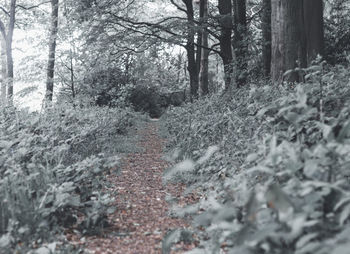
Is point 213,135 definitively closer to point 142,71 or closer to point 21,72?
point 142,71

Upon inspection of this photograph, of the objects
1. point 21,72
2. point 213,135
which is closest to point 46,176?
point 213,135

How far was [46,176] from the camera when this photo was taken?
3520 millimetres

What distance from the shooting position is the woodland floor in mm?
3184

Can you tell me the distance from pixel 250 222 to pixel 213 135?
4.00 meters

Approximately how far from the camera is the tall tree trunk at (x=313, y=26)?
368 inches

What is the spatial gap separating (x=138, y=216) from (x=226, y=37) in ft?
31.9

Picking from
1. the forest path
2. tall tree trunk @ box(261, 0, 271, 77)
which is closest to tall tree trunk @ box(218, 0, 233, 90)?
tall tree trunk @ box(261, 0, 271, 77)

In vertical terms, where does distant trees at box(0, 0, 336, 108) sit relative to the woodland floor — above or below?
above

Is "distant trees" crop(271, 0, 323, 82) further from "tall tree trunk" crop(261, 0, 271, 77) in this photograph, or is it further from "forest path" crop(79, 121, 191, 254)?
"tall tree trunk" crop(261, 0, 271, 77)

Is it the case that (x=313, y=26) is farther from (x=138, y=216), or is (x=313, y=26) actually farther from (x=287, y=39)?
(x=138, y=216)

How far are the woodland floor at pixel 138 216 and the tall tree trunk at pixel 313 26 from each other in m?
5.15

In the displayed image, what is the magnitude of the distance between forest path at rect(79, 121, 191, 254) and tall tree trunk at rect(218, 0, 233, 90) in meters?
5.95

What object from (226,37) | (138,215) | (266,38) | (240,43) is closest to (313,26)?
(266,38)

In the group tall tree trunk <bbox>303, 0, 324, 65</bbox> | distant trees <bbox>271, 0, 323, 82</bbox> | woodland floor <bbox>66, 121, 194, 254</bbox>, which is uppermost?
tall tree trunk <bbox>303, 0, 324, 65</bbox>
